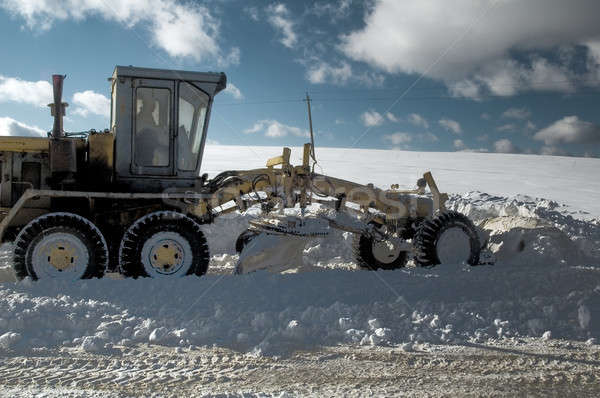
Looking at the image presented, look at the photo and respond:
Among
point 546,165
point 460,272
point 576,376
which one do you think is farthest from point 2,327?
point 546,165

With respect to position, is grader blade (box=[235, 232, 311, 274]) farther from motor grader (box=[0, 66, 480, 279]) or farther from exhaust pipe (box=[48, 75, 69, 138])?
exhaust pipe (box=[48, 75, 69, 138])

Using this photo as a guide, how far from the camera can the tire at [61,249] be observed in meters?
6.15

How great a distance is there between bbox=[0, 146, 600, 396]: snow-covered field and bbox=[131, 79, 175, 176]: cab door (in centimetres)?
194

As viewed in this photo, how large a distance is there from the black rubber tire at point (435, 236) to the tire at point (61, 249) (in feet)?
15.0

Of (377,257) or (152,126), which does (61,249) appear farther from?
(377,257)

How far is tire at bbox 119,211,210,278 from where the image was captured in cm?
648

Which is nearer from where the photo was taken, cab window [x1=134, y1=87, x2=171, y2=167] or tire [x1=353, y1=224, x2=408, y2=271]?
cab window [x1=134, y1=87, x2=171, y2=167]

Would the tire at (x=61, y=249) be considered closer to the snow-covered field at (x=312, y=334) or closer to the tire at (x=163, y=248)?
the tire at (x=163, y=248)

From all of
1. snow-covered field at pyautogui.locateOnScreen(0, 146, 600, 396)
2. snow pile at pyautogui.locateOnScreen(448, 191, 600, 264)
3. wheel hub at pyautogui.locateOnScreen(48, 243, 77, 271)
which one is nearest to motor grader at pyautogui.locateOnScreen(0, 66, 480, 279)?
wheel hub at pyautogui.locateOnScreen(48, 243, 77, 271)

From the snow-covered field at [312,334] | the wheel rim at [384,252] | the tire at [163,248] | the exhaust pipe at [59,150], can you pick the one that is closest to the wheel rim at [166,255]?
the tire at [163,248]

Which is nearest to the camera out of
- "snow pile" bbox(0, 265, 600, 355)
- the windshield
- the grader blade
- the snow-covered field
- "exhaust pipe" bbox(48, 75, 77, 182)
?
the snow-covered field

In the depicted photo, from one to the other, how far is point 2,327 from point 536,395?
170 inches

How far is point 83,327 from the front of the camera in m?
4.43

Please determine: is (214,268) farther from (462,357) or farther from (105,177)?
(462,357)
